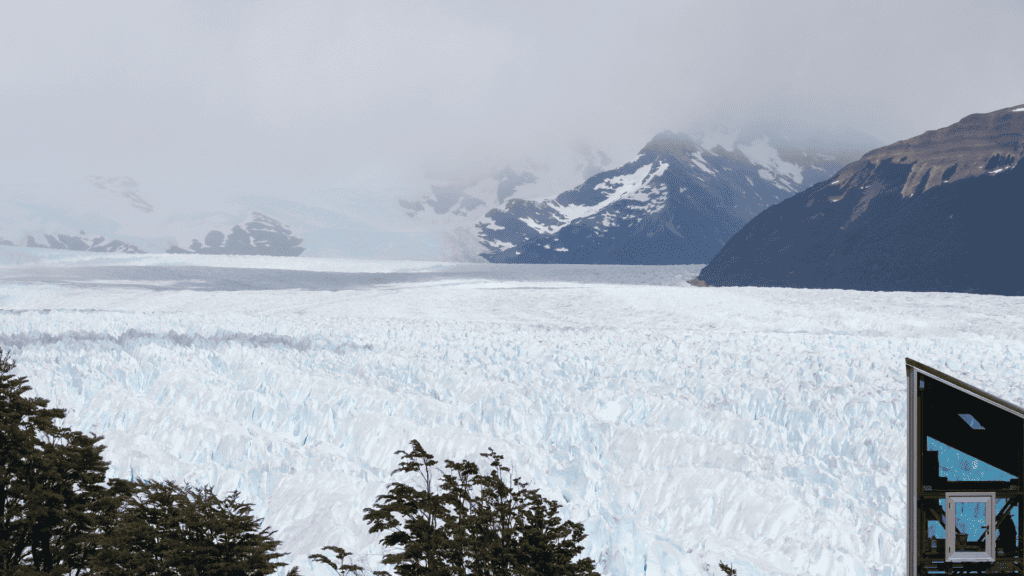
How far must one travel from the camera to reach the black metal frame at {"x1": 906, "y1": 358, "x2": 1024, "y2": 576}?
2.96 metres

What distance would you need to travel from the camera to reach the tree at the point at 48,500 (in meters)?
5.19

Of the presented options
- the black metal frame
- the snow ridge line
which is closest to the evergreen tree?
the black metal frame

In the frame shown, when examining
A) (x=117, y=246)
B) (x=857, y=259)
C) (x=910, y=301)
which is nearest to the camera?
(x=910, y=301)

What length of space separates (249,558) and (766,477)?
5729 millimetres

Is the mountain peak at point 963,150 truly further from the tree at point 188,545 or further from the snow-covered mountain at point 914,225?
the tree at point 188,545

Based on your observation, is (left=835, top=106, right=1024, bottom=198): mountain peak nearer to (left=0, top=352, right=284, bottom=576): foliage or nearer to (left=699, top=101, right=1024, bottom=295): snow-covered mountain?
(left=699, top=101, right=1024, bottom=295): snow-covered mountain

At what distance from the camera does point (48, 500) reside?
5242 mm

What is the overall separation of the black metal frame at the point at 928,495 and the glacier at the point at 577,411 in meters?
2.94

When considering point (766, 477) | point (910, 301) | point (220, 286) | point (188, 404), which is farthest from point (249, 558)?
point (220, 286)

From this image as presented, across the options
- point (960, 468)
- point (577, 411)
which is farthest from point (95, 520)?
point (577, 411)

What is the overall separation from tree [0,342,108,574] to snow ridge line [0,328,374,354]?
267 inches

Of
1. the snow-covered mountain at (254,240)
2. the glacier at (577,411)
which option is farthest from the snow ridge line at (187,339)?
the snow-covered mountain at (254,240)

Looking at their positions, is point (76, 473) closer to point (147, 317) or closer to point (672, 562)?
point (672, 562)

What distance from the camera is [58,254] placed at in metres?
33.8
